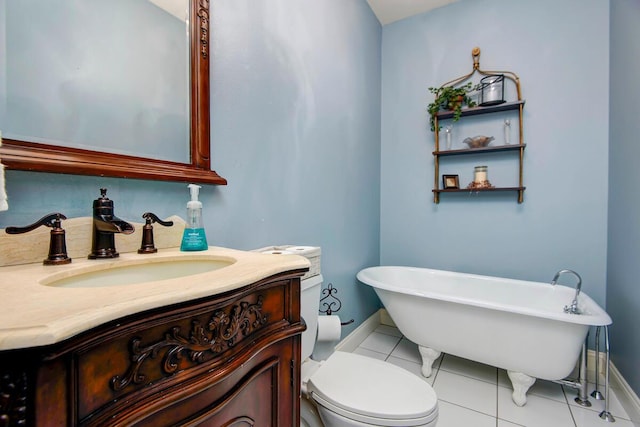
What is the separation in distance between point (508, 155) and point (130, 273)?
2.52 metres

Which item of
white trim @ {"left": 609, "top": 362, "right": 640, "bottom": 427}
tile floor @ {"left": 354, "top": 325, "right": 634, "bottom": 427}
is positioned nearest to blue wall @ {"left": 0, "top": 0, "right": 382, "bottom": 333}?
tile floor @ {"left": 354, "top": 325, "right": 634, "bottom": 427}

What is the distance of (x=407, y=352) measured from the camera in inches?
85.2

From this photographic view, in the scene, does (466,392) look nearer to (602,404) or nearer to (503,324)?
(503,324)

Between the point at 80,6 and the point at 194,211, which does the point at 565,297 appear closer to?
the point at 194,211

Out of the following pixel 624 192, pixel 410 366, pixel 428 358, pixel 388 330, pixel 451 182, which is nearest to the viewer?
pixel 624 192

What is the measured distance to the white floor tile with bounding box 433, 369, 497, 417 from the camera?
1584mm

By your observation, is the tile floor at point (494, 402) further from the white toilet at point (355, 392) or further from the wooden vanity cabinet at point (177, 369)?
the wooden vanity cabinet at point (177, 369)

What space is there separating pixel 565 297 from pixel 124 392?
2.33 metres

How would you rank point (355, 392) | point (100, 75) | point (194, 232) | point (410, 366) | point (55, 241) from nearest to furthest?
point (55, 241) → point (100, 75) → point (194, 232) → point (355, 392) → point (410, 366)

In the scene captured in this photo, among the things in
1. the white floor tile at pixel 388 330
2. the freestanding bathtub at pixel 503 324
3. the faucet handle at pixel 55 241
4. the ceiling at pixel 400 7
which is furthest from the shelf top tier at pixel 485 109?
the faucet handle at pixel 55 241

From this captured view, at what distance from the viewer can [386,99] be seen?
2.71m

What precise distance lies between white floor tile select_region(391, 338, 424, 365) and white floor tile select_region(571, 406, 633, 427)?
2.69ft

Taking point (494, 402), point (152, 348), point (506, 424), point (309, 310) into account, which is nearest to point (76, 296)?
point (152, 348)

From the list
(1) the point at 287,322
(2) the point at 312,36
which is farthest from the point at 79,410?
(2) the point at 312,36
